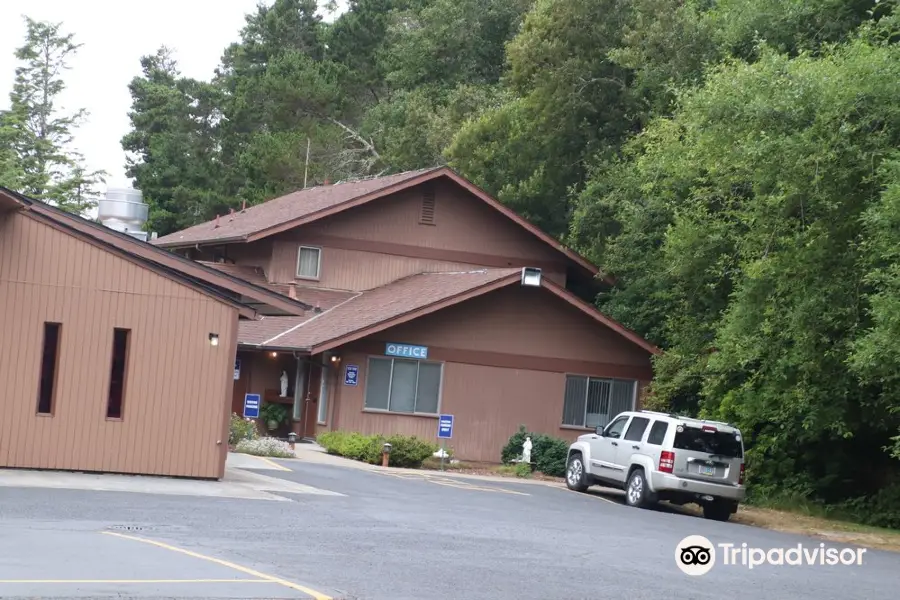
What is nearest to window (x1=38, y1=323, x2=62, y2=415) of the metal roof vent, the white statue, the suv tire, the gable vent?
the suv tire

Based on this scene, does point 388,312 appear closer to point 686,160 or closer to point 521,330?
point 521,330

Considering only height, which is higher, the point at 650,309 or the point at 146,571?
the point at 650,309

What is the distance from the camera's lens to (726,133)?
85.3 feet

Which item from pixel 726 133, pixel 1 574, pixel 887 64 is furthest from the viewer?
pixel 726 133

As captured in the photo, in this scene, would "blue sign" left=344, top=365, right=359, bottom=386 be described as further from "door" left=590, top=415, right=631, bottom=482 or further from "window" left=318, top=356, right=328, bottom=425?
"door" left=590, top=415, right=631, bottom=482

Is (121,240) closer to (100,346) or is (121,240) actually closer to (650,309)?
(100,346)

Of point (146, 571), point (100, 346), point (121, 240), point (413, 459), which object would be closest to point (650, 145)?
point (413, 459)

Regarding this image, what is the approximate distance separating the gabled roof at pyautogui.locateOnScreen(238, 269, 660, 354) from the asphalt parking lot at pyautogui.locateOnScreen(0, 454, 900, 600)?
1197 cm

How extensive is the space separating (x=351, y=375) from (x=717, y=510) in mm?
12249

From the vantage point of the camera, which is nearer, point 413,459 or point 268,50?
point 413,459

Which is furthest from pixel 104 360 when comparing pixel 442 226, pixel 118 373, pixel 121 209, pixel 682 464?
pixel 121 209

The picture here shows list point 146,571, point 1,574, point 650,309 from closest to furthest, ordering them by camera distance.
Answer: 1. point 1,574
2. point 146,571
3. point 650,309

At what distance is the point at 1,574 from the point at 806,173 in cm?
1703

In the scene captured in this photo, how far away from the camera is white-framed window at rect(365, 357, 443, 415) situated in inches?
1357
